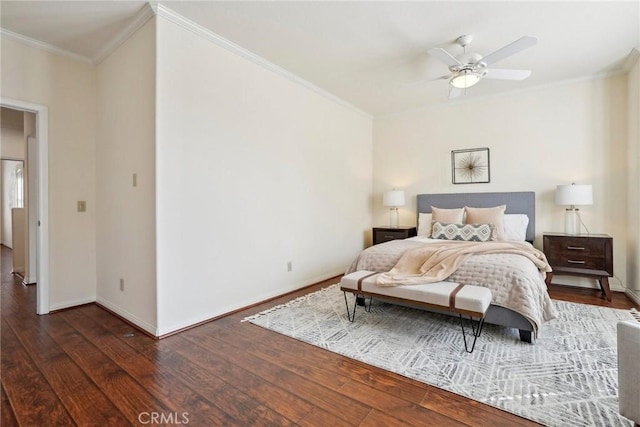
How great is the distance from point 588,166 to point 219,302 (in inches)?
196

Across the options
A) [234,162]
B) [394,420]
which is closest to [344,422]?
[394,420]

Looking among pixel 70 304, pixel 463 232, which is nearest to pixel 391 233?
pixel 463 232

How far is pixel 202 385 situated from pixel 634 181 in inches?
196

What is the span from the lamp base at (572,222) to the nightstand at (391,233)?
6.63 ft

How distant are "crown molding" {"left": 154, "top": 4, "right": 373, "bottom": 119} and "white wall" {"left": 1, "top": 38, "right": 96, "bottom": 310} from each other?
1.58m

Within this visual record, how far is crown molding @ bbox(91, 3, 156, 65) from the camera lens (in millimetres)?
2493

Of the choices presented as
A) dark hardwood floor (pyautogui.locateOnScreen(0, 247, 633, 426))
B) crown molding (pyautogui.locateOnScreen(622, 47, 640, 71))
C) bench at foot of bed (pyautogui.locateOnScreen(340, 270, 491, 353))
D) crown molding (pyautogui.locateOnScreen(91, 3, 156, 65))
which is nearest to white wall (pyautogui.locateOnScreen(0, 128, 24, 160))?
crown molding (pyautogui.locateOnScreen(91, 3, 156, 65))

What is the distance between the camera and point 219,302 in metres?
3.00

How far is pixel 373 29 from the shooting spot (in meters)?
2.84

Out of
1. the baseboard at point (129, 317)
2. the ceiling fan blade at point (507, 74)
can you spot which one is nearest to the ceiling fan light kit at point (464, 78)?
the ceiling fan blade at point (507, 74)

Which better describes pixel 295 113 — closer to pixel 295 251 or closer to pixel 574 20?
pixel 295 251

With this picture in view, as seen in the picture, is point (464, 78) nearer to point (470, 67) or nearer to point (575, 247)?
point (470, 67)

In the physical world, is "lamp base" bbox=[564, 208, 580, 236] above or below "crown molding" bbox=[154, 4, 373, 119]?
below

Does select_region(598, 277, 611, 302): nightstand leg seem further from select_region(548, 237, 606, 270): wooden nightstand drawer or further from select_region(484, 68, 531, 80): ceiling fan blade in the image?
select_region(484, 68, 531, 80): ceiling fan blade
